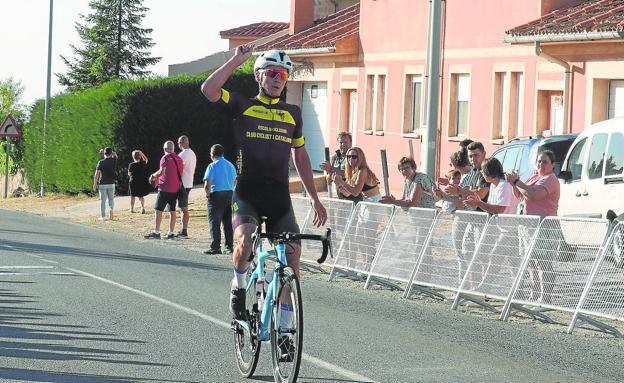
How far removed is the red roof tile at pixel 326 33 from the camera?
4000 centimetres

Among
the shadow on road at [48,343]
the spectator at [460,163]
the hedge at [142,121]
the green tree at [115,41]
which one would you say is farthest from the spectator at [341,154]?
the green tree at [115,41]

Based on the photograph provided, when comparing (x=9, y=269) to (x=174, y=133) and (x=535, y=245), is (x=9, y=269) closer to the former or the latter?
(x=535, y=245)

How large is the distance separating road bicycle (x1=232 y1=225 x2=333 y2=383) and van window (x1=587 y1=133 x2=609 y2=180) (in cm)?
1078

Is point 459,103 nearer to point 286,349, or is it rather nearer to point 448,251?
point 448,251

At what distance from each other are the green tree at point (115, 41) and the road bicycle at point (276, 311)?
6790 centimetres

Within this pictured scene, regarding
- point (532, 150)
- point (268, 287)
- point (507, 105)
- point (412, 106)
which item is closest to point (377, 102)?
A: point (412, 106)

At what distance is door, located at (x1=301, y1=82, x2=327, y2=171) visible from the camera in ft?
138

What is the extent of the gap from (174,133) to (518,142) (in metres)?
23.9

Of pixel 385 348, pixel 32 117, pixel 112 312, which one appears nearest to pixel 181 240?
pixel 112 312

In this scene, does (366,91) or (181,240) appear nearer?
(181,240)

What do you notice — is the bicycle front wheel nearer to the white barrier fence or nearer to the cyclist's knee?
the cyclist's knee

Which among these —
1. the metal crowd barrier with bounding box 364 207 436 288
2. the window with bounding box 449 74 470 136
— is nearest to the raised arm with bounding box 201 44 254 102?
the metal crowd barrier with bounding box 364 207 436 288

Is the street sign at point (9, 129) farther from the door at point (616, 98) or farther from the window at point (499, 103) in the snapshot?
the door at point (616, 98)

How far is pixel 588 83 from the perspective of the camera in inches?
1050
